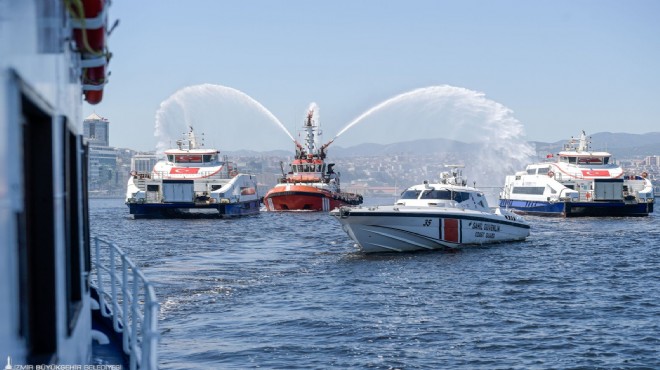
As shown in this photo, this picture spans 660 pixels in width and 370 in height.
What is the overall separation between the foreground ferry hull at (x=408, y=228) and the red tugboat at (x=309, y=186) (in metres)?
49.1

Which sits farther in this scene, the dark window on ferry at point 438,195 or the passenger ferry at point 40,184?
the dark window on ferry at point 438,195

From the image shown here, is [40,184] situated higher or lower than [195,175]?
lower

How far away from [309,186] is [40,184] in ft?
274

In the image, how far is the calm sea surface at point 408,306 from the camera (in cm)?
1680

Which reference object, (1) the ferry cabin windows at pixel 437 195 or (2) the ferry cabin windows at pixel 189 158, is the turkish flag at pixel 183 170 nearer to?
(2) the ferry cabin windows at pixel 189 158

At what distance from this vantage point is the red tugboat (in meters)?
86.2

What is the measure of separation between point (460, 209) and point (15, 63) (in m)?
34.4

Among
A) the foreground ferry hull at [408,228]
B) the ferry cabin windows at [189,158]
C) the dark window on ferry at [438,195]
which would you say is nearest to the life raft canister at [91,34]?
the foreground ferry hull at [408,228]

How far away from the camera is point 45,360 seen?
4.34 m

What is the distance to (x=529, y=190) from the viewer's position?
7775cm

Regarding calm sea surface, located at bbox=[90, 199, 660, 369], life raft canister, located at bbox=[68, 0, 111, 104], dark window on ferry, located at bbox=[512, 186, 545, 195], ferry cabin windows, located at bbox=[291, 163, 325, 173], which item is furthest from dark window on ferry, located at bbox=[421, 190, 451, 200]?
ferry cabin windows, located at bbox=[291, 163, 325, 173]

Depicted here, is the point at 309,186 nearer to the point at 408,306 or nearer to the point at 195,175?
the point at 195,175

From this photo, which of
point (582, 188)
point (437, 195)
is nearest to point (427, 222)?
point (437, 195)

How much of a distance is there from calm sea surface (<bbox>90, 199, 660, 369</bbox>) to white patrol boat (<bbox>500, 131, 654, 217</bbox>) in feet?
95.9
